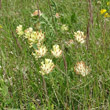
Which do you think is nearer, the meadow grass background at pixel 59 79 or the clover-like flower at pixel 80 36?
the meadow grass background at pixel 59 79

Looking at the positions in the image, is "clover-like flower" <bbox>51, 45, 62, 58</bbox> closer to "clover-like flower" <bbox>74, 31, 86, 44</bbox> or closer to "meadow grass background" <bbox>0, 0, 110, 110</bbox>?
"meadow grass background" <bbox>0, 0, 110, 110</bbox>

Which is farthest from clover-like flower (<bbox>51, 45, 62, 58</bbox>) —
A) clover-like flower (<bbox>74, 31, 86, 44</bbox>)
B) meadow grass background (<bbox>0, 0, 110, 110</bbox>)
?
clover-like flower (<bbox>74, 31, 86, 44</bbox>)

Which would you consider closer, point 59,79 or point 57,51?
point 57,51

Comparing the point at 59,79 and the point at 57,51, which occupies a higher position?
the point at 57,51

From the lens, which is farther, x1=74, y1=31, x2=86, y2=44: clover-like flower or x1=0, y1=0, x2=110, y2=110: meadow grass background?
x1=74, y1=31, x2=86, y2=44: clover-like flower

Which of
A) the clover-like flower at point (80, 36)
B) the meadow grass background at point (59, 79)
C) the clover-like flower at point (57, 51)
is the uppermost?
the clover-like flower at point (80, 36)

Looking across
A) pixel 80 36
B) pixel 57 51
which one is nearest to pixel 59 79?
pixel 57 51

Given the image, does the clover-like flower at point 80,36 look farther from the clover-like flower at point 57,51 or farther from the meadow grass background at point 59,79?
the clover-like flower at point 57,51

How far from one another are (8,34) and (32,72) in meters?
0.72

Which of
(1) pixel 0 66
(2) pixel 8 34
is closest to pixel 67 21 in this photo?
(2) pixel 8 34

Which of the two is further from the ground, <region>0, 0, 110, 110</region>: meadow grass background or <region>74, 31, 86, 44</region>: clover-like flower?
<region>74, 31, 86, 44</region>: clover-like flower

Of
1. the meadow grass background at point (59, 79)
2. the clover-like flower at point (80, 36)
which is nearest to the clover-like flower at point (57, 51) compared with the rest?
the meadow grass background at point (59, 79)

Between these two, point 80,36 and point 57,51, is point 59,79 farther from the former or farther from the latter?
point 80,36

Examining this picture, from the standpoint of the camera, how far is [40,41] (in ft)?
3.86
